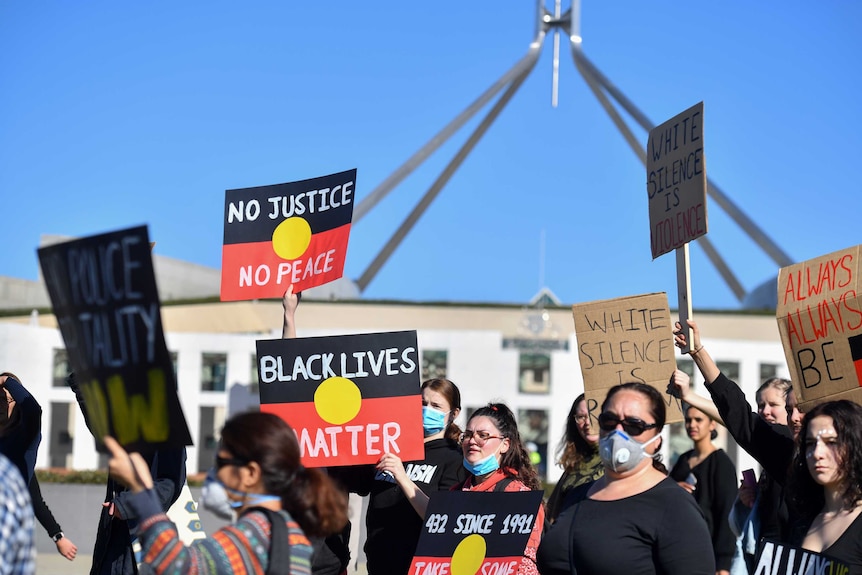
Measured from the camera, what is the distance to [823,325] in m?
5.16

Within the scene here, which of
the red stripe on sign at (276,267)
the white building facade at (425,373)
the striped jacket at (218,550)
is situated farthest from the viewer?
the white building facade at (425,373)

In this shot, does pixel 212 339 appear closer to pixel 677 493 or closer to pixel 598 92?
pixel 677 493

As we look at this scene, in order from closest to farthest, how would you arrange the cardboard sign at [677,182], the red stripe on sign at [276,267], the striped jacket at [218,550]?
the striped jacket at [218,550] < the cardboard sign at [677,182] < the red stripe on sign at [276,267]

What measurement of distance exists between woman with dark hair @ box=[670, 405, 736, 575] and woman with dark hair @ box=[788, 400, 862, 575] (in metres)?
2.43

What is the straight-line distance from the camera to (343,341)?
5391mm

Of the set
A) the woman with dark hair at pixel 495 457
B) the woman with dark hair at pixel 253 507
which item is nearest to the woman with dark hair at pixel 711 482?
the woman with dark hair at pixel 495 457

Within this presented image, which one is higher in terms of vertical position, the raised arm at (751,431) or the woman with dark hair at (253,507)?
the raised arm at (751,431)

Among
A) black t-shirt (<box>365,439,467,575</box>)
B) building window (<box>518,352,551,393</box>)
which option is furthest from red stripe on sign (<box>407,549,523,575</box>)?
building window (<box>518,352,551,393</box>)

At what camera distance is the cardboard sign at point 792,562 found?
391 centimetres

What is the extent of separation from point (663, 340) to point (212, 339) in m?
15.0

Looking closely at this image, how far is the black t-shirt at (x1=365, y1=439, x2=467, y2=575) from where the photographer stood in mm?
5398

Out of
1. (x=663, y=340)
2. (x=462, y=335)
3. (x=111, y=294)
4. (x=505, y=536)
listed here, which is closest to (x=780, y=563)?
(x=505, y=536)

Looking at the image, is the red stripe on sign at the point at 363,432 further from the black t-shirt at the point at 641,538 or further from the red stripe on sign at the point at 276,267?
the black t-shirt at the point at 641,538

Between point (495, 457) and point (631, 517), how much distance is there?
1465mm
